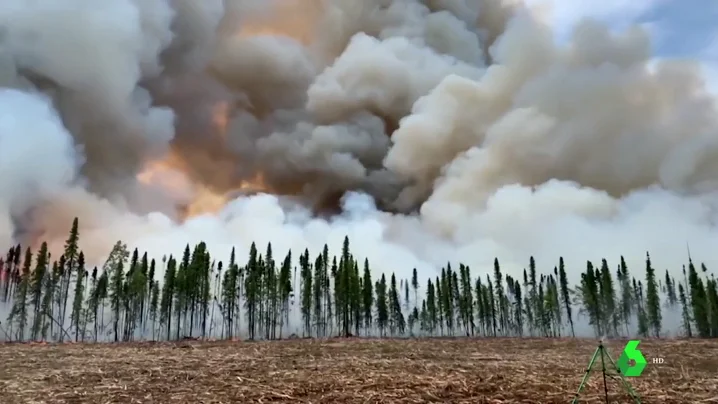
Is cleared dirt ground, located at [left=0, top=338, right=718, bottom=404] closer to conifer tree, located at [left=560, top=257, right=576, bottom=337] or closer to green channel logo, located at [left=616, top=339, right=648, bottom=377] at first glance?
green channel logo, located at [left=616, top=339, right=648, bottom=377]

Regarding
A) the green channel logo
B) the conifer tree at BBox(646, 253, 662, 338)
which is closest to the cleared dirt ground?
the green channel logo

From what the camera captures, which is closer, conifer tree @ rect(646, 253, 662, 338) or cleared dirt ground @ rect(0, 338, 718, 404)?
cleared dirt ground @ rect(0, 338, 718, 404)

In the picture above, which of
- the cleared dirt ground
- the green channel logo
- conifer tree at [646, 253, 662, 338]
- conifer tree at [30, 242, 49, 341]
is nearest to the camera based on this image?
the green channel logo

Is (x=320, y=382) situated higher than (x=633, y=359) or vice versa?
(x=633, y=359)

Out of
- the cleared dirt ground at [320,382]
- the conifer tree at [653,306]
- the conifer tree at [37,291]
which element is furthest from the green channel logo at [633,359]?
the conifer tree at [653,306]

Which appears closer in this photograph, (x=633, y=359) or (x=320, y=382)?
(x=633, y=359)

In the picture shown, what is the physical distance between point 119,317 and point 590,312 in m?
120

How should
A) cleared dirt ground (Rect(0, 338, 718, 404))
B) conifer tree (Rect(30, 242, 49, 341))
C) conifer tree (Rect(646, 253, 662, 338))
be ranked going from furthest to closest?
conifer tree (Rect(646, 253, 662, 338)) → conifer tree (Rect(30, 242, 49, 341)) → cleared dirt ground (Rect(0, 338, 718, 404))

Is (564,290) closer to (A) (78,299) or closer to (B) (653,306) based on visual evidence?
(B) (653,306)

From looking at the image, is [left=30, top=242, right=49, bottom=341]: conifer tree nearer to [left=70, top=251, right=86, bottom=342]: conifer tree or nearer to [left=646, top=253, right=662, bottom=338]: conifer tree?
[left=70, top=251, right=86, bottom=342]: conifer tree

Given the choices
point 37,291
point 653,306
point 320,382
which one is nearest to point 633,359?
point 320,382

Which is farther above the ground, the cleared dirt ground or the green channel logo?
the green channel logo

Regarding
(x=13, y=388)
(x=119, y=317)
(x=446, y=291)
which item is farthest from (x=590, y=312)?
(x=13, y=388)

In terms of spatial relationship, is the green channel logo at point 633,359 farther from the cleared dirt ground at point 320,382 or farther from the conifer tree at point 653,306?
the conifer tree at point 653,306
